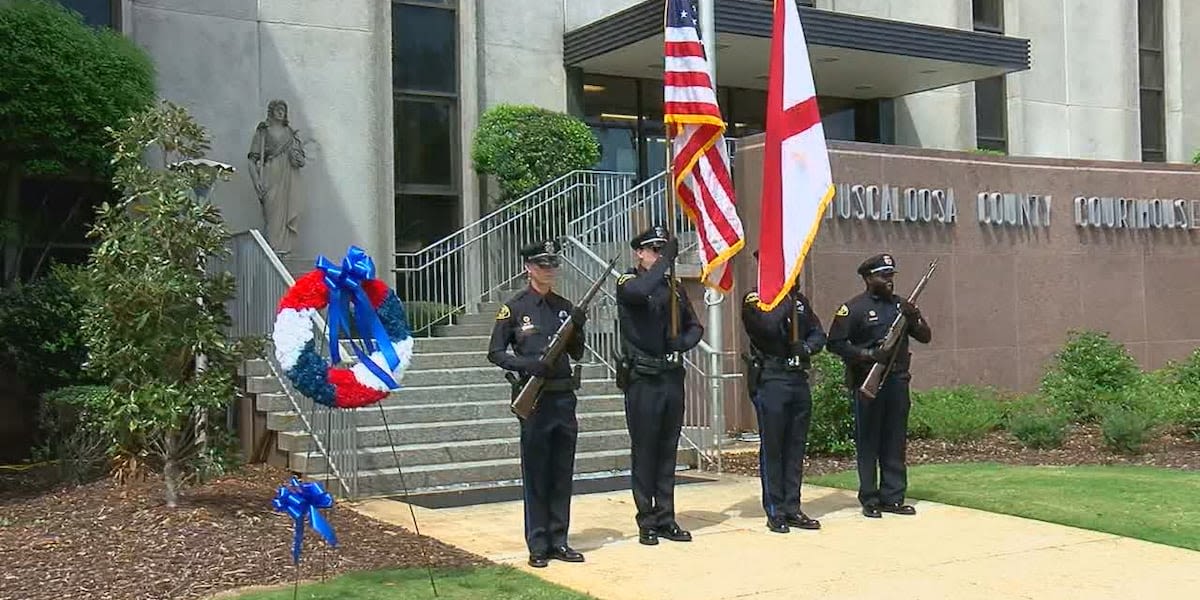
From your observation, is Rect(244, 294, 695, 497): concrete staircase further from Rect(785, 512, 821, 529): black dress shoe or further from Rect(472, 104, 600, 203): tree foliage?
Rect(472, 104, 600, 203): tree foliage

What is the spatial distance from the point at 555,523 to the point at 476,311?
23.9 feet

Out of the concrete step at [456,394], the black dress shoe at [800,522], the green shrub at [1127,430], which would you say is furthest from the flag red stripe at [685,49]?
the green shrub at [1127,430]

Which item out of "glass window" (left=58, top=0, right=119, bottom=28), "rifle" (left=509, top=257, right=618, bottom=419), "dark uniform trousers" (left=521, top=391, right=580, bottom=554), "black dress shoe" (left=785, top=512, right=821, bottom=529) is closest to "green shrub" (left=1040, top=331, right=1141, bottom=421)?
"black dress shoe" (left=785, top=512, right=821, bottom=529)

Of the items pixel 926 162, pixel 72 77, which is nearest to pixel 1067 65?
pixel 926 162

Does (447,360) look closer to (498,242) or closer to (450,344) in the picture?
(450,344)

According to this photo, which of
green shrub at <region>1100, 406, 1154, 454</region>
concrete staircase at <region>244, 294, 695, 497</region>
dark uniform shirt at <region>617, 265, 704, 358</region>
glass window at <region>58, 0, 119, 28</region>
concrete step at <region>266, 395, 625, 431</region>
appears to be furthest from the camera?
glass window at <region>58, 0, 119, 28</region>

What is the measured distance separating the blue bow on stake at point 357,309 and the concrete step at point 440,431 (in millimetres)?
3335

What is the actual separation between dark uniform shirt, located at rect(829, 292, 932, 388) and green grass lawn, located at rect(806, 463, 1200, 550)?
4.52 feet

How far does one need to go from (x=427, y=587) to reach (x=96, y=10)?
10.2 meters

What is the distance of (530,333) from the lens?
7258 millimetres

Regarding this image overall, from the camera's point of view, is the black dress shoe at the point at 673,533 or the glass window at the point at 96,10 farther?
the glass window at the point at 96,10

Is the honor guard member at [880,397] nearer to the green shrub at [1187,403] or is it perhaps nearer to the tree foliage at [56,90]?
the green shrub at [1187,403]

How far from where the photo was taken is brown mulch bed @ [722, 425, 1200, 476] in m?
11.4

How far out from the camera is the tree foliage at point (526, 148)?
50.9 ft
